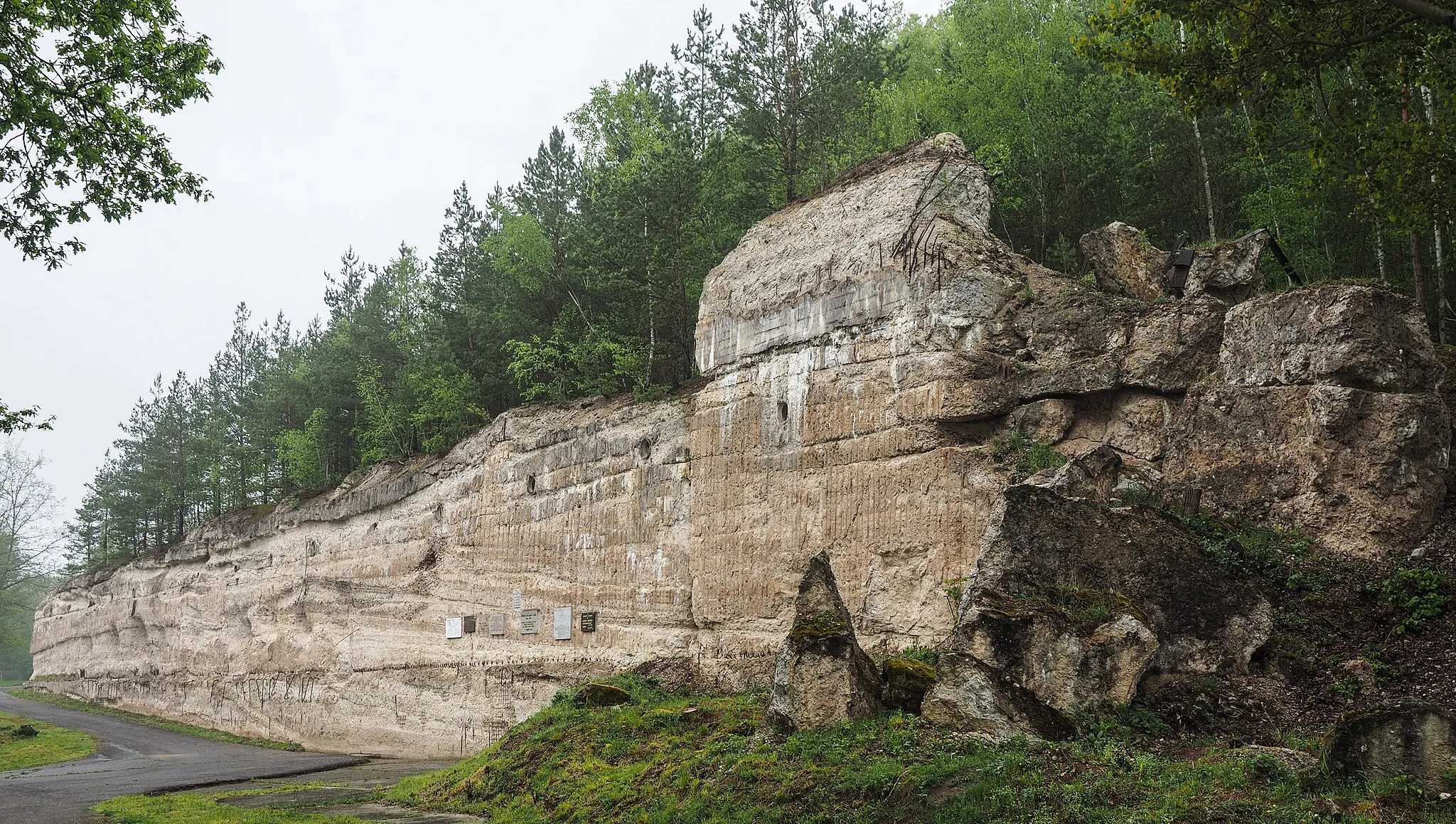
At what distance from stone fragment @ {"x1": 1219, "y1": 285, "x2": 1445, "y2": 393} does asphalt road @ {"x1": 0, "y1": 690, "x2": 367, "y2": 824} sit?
18.0m

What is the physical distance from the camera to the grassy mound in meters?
8.50

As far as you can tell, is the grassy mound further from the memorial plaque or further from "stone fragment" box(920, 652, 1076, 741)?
the memorial plaque

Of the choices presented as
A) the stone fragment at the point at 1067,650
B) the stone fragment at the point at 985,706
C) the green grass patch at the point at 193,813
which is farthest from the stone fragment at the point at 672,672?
the stone fragment at the point at 1067,650

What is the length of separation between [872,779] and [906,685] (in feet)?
7.69

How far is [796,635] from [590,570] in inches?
453

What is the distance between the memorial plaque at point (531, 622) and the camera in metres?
24.4

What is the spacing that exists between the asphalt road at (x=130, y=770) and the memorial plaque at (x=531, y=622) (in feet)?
17.2

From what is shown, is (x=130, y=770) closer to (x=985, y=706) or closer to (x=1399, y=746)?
(x=985, y=706)

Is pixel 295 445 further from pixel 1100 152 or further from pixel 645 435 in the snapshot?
pixel 1100 152

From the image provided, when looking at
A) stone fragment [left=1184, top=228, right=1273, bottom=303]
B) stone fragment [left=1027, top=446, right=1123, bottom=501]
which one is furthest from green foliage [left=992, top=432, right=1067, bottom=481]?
stone fragment [left=1184, top=228, right=1273, bottom=303]

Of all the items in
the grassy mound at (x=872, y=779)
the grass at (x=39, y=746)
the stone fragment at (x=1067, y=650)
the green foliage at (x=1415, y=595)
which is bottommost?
the grass at (x=39, y=746)

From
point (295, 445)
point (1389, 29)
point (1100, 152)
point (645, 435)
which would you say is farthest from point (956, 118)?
point (295, 445)

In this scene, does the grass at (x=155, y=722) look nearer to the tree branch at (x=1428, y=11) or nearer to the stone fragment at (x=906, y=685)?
the stone fragment at (x=906, y=685)

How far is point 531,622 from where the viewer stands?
24625mm
